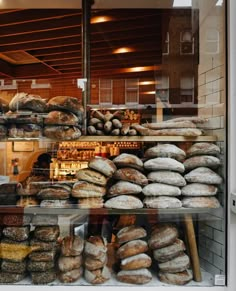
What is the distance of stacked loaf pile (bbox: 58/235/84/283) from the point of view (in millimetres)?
1424

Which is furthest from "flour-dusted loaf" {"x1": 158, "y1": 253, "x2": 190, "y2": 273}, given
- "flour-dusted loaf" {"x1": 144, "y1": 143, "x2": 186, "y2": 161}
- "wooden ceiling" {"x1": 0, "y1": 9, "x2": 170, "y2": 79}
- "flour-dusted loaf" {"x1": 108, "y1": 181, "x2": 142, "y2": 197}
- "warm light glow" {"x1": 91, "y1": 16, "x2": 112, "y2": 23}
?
"warm light glow" {"x1": 91, "y1": 16, "x2": 112, "y2": 23}

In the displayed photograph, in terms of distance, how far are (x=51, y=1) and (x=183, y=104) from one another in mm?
1115

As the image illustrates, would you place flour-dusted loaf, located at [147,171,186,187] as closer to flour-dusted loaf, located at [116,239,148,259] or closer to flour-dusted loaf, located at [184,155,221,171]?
flour-dusted loaf, located at [184,155,221,171]

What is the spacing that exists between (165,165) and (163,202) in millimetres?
165

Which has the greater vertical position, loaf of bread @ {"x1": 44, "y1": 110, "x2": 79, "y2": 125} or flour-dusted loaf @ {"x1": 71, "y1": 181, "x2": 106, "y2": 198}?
loaf of bread @ {"x1": 44, "y1": 110, "x2": 79, "y2": 125}

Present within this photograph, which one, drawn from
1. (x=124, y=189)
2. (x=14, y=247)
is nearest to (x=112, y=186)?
(x=124, y=189)

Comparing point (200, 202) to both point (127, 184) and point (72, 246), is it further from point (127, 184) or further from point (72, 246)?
point (72, 246)

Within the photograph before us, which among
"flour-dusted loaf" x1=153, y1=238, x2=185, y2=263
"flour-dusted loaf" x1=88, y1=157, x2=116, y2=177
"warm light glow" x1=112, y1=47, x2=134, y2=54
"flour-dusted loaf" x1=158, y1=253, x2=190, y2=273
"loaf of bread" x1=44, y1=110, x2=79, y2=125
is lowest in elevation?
"flour-dusted loaf" x1=158, y1=253, x2=190, y2=273

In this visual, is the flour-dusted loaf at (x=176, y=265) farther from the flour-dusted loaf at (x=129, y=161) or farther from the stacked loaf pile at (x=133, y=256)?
the flour-dusted loaf at (x=129, y=161)

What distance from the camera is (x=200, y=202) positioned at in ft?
4.66

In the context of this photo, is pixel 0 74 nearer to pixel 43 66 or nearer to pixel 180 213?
pixel 43 66

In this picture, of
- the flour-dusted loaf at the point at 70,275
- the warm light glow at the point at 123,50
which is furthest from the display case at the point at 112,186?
the warm light glow at the point at 123,50

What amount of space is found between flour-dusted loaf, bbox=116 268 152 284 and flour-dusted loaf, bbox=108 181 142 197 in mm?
343
